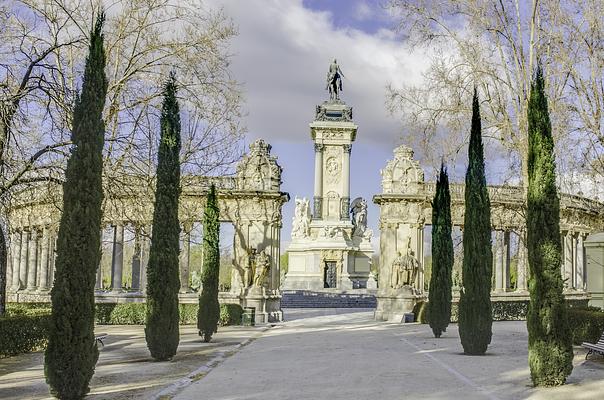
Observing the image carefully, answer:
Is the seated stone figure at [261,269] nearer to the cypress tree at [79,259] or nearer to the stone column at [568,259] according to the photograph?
the stone column at [568,259]

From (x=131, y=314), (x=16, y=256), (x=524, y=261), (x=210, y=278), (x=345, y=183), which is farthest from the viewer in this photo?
(x=345, y=183)

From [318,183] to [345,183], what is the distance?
2081 millimetres

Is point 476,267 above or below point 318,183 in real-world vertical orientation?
below

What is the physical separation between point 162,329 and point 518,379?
7398 millimetres

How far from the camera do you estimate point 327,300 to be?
4250cm

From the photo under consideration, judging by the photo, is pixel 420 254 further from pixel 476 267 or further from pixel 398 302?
pixel 476 267

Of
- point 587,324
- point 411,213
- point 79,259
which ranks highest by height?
point 411,213

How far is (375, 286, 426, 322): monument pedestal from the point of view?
98.5 feet

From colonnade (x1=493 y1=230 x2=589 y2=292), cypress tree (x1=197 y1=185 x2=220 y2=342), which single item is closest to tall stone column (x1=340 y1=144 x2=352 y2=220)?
colonnade (x1=493 y1=230 x2=589 y2=292)

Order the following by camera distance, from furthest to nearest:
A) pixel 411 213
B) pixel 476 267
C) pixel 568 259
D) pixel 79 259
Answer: pixel 568 259 → pixel 411 213 → pixel 476 267 → pixel 79 259

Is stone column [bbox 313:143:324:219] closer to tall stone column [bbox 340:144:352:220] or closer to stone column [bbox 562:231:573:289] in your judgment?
tall stone column [bbox 340:144:352:220]

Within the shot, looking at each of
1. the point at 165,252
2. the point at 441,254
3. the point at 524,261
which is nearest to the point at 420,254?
the point at 524,261

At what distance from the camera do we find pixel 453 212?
109 ft

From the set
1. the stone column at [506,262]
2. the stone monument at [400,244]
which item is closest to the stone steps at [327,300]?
the stone column at [506,262]
